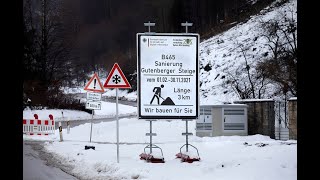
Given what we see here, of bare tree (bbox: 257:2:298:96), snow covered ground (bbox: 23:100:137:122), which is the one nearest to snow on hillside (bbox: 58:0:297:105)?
bare tree (bbox: 257:2:298:96)

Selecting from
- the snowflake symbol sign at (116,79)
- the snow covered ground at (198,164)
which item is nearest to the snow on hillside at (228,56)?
the snow covered ground at (198,164)

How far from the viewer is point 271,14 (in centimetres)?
2697

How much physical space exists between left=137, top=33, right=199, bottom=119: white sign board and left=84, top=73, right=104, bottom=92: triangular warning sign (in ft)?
17.1

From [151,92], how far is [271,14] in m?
18.4

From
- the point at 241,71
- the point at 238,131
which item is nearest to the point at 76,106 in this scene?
the point at 241,71

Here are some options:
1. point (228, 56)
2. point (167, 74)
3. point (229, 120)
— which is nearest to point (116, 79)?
point (167, 74)

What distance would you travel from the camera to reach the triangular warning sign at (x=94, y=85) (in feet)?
51.8

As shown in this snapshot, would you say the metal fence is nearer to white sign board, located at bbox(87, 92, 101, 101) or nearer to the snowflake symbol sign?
white sign board, located at bbox(87, 92, 101, 101)

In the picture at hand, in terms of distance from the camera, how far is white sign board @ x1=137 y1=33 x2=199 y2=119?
10.8 meters

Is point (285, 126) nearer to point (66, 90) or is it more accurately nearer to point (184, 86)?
point (184, 86)

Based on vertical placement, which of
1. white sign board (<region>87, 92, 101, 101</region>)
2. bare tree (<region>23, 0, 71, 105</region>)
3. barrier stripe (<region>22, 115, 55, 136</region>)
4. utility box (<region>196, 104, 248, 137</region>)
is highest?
bare tree (<region>23, 0, 71, 105</region>)

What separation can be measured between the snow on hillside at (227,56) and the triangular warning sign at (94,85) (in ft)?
49.6

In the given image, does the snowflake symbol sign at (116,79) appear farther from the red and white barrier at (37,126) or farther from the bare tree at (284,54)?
the bare tree at (284,54)
